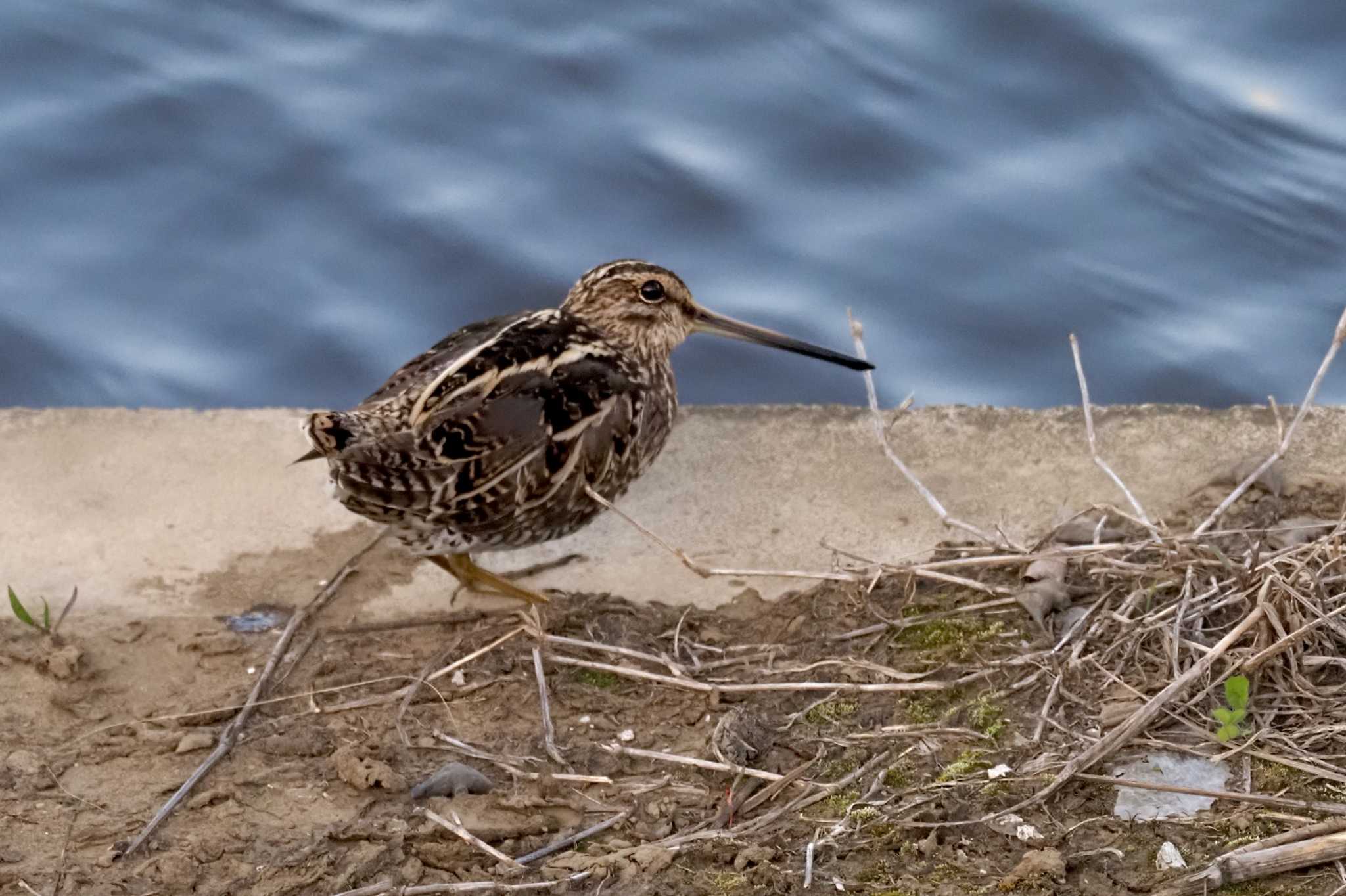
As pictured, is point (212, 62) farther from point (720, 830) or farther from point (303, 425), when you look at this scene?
point (720, 830)

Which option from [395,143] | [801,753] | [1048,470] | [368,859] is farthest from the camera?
[395,143]

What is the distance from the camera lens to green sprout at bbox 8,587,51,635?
4.75 m

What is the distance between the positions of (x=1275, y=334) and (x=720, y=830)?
15.1ft

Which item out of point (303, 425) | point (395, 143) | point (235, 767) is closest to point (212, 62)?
point (395, 143)

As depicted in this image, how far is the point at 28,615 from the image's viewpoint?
16.0ft

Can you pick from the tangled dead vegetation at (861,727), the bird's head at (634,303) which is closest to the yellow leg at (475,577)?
the tangled dead vegetation at (861,727)

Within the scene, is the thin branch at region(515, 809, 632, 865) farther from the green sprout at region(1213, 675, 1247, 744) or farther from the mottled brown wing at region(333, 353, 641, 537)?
the green sprout at region(1213, 675, 1247, 744)

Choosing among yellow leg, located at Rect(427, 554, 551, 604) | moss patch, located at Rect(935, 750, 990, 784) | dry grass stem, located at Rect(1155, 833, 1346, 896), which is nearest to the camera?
dry grass stem, located at Rect(1155, 833, 1346, 896)

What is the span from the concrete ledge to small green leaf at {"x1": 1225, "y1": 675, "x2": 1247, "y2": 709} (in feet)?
4.42

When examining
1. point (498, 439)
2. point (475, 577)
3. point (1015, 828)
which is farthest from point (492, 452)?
point (1015, 828)

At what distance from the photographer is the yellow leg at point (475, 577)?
5188mm

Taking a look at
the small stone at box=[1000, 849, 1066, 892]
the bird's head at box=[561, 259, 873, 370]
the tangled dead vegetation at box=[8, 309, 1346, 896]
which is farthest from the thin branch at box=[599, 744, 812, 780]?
the bird's head at box=[561, 259, 873, 370]

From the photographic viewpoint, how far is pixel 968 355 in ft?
25.1

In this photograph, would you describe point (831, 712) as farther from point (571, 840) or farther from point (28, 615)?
point (28, 615)
